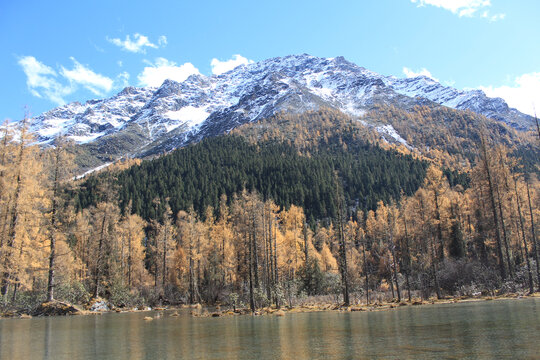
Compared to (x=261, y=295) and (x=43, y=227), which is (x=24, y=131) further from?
(x=261, y=295)

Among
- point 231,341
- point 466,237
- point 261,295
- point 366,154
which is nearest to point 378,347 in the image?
point 231,341

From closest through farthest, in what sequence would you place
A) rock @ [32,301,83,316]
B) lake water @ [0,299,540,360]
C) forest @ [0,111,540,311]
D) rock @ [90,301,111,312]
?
lake water @ [0,299,540,360]
rock @ [32,301,83,316]
forest @ [0,111,540,311]
rock @ [90,301,111,312]

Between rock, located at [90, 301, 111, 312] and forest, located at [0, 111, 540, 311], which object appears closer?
forest, located at [0, 111, 540, 311]

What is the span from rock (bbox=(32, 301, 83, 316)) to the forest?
1076 mm

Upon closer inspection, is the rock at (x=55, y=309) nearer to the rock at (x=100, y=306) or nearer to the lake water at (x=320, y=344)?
the rock at (x=100, y=306)

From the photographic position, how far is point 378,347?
1051 cm

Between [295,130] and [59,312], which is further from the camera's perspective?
[295,130]

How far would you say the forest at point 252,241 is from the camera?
3062 centimetres

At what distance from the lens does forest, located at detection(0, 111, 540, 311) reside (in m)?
30.6

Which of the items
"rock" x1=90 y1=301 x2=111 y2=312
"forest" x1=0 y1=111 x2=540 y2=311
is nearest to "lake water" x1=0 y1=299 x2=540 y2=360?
"forest" x1=0 y1=111 x2=540 y2=311

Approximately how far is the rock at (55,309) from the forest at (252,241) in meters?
1.08

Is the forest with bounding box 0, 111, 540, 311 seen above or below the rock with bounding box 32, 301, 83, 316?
above

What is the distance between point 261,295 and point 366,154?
13431 centimetres

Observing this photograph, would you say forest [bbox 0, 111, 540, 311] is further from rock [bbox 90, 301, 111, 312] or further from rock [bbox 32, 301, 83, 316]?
rock [bbox 90, 301, 111, 312]
